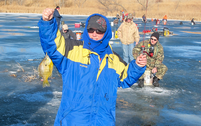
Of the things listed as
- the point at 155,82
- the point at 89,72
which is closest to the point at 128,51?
→ the point at 155,82

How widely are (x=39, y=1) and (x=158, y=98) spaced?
8182 centimetres

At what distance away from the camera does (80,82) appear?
87.0 inches

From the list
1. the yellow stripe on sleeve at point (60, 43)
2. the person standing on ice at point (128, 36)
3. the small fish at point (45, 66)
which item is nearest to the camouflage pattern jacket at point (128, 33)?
the person standing on ice at point (128, 36)

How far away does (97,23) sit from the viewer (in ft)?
7.53

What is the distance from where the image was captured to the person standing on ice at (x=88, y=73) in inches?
84.9

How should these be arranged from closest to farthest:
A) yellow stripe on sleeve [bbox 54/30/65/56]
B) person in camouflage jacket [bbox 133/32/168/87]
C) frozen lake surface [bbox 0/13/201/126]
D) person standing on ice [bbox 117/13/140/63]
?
yellow stripe on sleeve [bbox 54/30/65/56]
frozen lake surface [bbox 0/13/201/126]
person in camouflage jacket [bbox 133/32/168/87]
person standing on ice [bbox 117/13/140/63]

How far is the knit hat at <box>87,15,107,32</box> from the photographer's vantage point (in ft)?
7.50

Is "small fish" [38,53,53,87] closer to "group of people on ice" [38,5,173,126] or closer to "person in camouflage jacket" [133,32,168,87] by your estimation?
"group of people on ice" [38,5,173,126]

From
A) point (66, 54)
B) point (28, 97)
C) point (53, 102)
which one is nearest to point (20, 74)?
point (28, 97)

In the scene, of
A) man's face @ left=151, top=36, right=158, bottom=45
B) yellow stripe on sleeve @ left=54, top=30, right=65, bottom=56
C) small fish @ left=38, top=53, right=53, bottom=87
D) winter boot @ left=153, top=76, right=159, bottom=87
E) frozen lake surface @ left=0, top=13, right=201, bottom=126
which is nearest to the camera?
yellow stripe on sleeve @ left=54, top=30, right=65, bottom=56

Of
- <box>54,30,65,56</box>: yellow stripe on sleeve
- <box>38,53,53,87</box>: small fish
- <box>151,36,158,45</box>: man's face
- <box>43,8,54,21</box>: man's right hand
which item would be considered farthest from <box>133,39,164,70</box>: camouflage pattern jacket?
<box>43,8,54,21</box>: man's right hand

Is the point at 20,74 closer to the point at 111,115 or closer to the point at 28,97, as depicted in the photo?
the point at 28,97

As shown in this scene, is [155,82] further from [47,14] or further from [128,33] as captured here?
[47,14]

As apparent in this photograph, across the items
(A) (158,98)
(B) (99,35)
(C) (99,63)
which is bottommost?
(A) (158,98)
